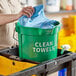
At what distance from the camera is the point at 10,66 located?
1.26 metres

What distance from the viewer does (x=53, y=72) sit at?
1.23m

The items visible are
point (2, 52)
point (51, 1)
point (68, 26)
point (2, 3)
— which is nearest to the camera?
point (2, 52)

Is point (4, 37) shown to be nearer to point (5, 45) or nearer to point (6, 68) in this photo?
point (5, 45)

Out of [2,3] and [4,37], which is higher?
[2,3]

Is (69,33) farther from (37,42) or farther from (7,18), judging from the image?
(37,42)

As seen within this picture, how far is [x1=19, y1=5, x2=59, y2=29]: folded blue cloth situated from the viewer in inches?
49.1

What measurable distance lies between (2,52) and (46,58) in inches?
12.8

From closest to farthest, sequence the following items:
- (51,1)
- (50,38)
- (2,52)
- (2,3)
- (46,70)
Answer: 1. (46,70)
2. (50,38)
3. (2,52)
4. (2,3)
5. (51,1)

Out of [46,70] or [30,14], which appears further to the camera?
[30,14]

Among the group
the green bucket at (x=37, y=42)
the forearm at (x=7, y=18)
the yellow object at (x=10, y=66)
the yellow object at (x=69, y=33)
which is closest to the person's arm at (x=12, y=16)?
the forearm at (x=7, y=18)

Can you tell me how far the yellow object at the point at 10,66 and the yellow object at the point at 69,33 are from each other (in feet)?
4.25

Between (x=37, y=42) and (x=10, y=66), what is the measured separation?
8.6 inches

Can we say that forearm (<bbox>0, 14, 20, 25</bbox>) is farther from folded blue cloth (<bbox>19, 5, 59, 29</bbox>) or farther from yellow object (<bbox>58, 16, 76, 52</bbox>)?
yellow object (<bbox>58, 16, 76, 52</bbox>)

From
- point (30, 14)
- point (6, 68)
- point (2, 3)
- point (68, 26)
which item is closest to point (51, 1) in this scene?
point (68, 26)
